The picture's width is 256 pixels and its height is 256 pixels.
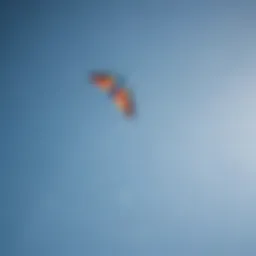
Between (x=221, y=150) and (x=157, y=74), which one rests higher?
(x=157, y=74)

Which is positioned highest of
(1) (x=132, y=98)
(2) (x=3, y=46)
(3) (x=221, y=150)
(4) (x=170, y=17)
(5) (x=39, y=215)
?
(4) (x=170, y=17)

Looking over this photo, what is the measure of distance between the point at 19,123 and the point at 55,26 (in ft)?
1.43

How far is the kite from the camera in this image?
159 centimetres

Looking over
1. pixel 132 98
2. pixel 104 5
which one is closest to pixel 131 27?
pixel 104 5

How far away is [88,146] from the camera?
160cm

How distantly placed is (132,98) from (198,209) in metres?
0.55

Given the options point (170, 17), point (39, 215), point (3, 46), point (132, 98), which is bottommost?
point (39, 215)

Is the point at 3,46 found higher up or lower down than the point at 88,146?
higher up

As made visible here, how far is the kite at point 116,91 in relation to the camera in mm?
1590

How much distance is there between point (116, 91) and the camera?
1595mm

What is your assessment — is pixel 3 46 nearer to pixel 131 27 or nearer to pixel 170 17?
pixel 131 27

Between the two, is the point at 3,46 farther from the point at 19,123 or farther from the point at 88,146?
the point at 88,146

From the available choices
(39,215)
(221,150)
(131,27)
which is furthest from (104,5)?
(39,215)

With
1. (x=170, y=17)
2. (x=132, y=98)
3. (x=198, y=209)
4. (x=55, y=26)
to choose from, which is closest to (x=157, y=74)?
(x=132, y=98)
